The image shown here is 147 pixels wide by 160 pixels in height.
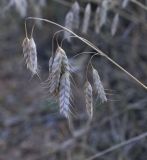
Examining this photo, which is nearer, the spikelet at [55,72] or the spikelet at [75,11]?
the spikelet at [55,72]

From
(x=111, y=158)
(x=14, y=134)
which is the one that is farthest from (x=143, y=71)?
(x=14, y=134)

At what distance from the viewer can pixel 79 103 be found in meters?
3.43

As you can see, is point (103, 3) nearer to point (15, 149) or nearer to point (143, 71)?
point (143, 71)

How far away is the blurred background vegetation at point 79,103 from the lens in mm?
2891

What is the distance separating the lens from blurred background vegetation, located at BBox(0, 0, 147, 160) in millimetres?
2891

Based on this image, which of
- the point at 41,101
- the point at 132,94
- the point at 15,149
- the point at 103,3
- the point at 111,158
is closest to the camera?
the point at 103,3

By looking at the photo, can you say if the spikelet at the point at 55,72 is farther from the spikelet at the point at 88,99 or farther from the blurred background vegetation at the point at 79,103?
the blurred background vegetation at the point at 79,103

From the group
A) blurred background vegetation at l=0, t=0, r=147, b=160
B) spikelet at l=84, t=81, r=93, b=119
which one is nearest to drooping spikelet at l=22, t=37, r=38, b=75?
spikelet at l=84, t=81, r=93, b=119

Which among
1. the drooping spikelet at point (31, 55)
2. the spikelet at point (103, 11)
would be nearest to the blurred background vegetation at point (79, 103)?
the spikelet at point (103, 11)

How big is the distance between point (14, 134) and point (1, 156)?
230 mm

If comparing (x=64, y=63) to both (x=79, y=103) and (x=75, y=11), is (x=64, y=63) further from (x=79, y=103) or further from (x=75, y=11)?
(x=79, y=103)

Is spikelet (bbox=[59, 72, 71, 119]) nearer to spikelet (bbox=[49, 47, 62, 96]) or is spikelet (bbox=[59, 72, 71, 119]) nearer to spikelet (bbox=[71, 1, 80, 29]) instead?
spikelet (bbox=[49, 47, 62, 96])

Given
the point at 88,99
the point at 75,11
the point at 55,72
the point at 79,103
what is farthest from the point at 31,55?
the point at 79,103

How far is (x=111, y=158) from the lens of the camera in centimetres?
274
